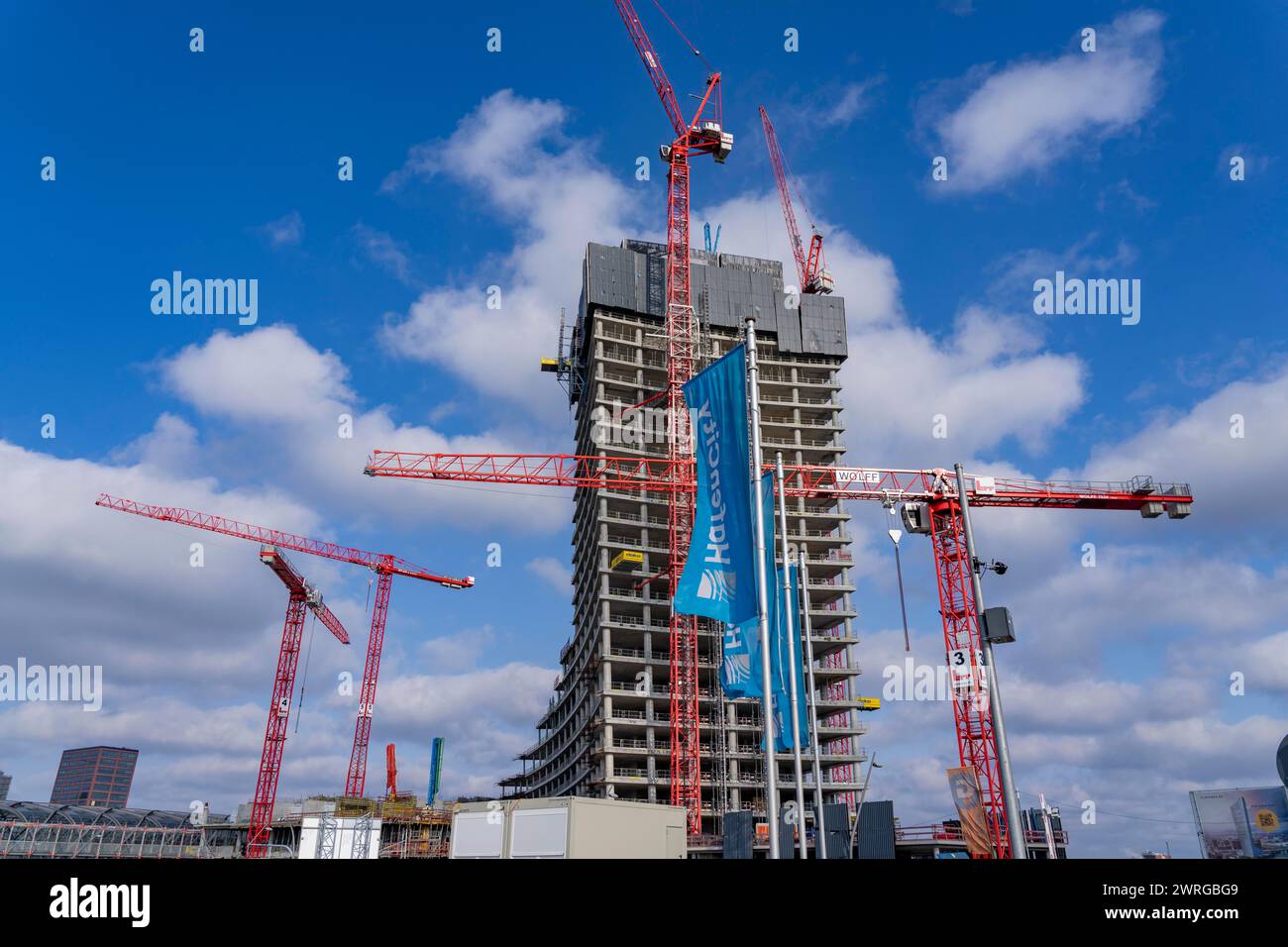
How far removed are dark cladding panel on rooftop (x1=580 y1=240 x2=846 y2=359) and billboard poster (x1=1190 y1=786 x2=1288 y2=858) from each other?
85.4 metres

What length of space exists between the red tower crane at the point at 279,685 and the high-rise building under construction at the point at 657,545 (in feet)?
Result: 115

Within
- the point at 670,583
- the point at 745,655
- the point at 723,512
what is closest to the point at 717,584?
the point at 723,512

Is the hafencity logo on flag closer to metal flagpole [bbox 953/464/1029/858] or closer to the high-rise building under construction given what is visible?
metal flagpole [bbox 953/464/1029/858]

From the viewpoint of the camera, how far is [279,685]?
334 feet

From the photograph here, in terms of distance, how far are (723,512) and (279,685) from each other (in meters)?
100

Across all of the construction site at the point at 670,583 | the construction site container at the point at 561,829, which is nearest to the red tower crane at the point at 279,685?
the construction site at the point at 670,583

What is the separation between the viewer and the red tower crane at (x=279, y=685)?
97250 millimetres

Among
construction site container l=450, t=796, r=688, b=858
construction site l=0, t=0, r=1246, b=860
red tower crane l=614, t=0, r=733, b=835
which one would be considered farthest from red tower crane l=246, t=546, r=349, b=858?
construction site container l=450, t=796, r=688, b=858

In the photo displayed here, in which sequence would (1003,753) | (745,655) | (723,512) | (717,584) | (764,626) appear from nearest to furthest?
(764,626) < (717,584) < (723,512) < (1003,753) < (745,655)

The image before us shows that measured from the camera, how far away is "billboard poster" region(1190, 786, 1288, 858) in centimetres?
3297

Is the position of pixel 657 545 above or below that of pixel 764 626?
above

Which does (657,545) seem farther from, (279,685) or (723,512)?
(723,512)

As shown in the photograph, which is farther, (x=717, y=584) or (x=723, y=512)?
(x=723, y=512)

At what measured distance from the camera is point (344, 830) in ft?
102
